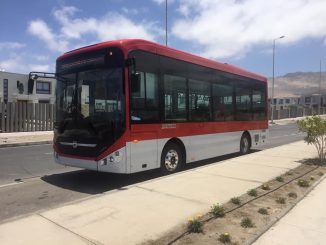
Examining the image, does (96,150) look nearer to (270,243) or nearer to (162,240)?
(162,240)

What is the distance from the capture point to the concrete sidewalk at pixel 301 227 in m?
5.17

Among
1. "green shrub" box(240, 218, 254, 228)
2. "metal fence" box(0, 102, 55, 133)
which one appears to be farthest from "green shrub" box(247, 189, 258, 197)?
"metal fence" box(0, 102, 55, 133)

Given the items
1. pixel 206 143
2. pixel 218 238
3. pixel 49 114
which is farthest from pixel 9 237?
pixel 49 114

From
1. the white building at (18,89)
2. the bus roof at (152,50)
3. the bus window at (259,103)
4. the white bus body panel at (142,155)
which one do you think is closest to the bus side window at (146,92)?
the bus roof at (152,50)

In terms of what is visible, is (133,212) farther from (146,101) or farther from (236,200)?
(146,101)

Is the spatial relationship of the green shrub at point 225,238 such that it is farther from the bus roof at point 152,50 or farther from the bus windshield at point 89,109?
the bus roof at point 152,50

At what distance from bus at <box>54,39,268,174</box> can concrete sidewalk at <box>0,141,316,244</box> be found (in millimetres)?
911

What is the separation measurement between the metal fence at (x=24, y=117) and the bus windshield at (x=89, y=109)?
1537 centimetres

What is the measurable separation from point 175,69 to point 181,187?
337 centimetres

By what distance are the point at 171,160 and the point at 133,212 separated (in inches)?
153

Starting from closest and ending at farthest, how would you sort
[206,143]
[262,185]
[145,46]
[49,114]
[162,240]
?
[162,240]
[262,185]
[145,46]
[206,143]
[49,114]

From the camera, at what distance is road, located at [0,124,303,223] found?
703cm

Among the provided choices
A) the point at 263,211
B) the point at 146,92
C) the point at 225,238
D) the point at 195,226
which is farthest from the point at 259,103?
the point at 225,238

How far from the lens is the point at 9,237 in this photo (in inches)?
195
